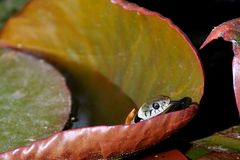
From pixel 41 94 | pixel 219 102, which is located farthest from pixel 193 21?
pixel 41 94

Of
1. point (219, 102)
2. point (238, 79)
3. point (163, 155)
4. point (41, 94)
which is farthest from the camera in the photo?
point (41, 94)

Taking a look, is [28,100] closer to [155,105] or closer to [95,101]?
[95,101]

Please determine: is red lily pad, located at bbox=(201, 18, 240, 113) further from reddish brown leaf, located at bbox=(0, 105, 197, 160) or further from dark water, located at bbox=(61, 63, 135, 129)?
dark water, located at bbox=(61, 63, 135, 129)

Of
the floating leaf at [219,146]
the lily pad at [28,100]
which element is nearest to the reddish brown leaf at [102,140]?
the floating leaf at [219,146]

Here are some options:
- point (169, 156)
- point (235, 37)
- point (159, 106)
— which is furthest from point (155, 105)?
point (235, 37)

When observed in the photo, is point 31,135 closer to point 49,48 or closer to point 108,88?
point 108,88
